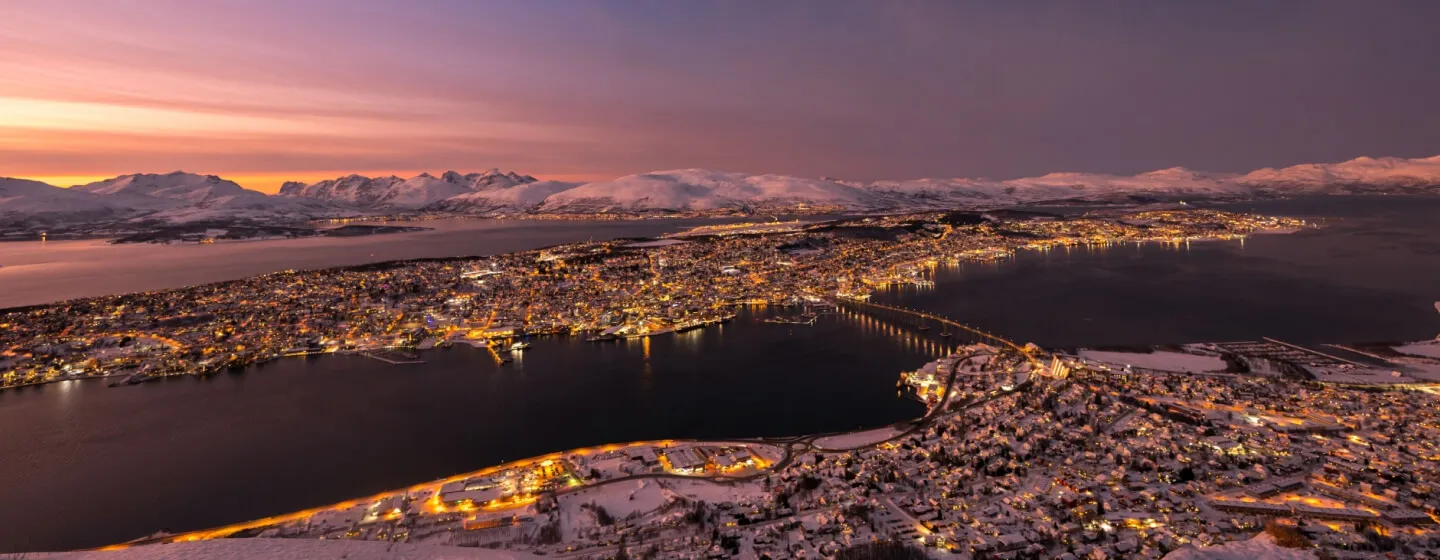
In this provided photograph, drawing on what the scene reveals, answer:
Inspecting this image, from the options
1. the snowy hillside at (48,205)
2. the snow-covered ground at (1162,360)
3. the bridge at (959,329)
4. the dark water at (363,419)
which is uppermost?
the snowy hillside at (48,205)

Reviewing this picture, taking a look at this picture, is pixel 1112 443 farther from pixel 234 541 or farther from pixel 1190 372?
pixel 234 541

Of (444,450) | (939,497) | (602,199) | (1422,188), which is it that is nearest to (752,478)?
(939,497)

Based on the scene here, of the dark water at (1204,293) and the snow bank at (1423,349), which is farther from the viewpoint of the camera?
the dark water at (1204,293)

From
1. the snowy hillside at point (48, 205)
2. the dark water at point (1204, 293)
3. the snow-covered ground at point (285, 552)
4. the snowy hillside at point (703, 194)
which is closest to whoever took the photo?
the snow-covered ground at point (285, 552)

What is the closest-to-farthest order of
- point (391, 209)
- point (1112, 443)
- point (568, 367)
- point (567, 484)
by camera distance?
point (567, 484)
point (1112, 443)
point (568, 367)
point (391, 209)

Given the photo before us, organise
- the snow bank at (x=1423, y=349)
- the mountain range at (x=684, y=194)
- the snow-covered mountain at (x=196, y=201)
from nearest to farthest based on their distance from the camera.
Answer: the snow bank at (x=1423, y=349) → the snow-covered mountain at (x=196, y=201) → the mountain range at (x=684, y=194)

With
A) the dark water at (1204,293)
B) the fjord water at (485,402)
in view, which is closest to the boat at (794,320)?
the fjord water at (485,402)

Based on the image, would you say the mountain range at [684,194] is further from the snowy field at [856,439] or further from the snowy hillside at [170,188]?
the snowy field at [856,439]
